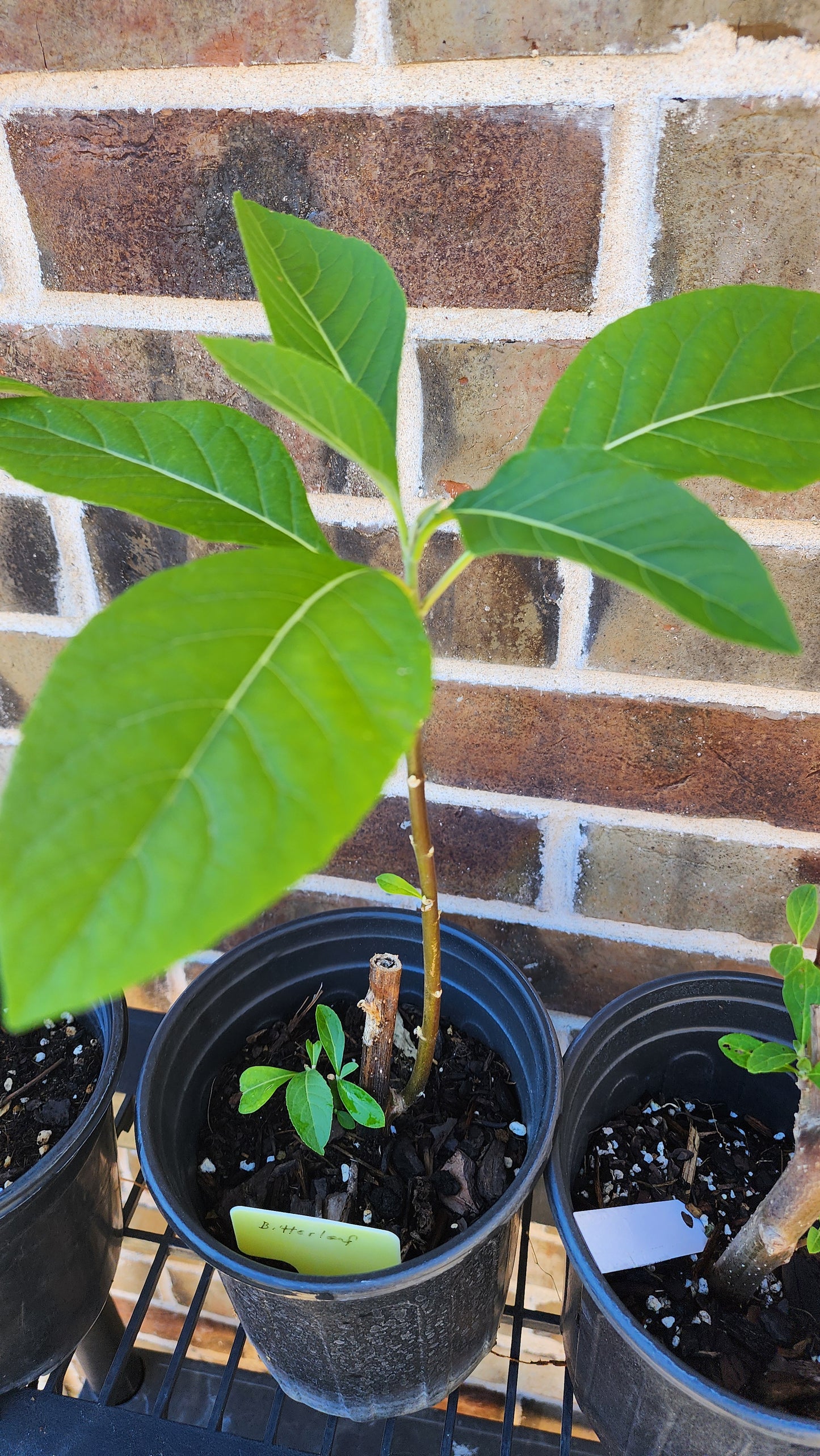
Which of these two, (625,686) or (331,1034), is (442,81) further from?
(331,1034)

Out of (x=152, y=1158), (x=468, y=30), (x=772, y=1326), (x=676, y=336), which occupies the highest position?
(x=468, y=30)

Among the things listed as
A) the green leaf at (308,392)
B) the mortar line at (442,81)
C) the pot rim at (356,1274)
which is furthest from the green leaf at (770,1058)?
the mortar line at (442,81)

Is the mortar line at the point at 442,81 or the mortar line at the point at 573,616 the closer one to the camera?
the mortar line at the point at 442,81

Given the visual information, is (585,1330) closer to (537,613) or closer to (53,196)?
(537,613)

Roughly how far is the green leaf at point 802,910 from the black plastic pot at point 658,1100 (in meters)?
0.18

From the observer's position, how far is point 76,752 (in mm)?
328

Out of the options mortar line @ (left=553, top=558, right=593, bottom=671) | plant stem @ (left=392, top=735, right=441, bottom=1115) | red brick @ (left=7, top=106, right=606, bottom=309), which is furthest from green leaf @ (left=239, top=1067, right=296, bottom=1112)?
red brick @ (left=7, top=106, right=606, bottom=309)

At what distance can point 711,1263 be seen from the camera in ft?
2.47

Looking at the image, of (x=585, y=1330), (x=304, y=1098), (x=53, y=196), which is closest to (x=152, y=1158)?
(x=304, y=1098)

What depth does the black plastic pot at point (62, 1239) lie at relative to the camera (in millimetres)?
724

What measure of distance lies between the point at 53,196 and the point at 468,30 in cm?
37

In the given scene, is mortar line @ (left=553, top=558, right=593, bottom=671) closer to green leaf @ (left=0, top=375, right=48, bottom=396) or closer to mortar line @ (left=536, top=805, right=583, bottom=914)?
mortar line @ (left=536, top=805, right=583, bottom=914)

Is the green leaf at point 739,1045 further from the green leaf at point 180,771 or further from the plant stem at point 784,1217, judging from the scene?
the green leaf at point 180,771

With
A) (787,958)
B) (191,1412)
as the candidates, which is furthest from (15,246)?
(191,1412)
